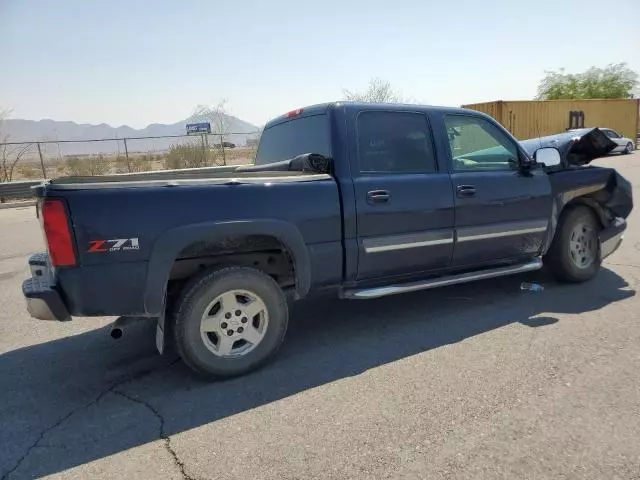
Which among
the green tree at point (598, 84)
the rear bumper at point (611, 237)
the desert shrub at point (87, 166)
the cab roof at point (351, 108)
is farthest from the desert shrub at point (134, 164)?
the green tree at point (598, 84)

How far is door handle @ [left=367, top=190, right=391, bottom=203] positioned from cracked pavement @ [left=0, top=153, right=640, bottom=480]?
1.16m

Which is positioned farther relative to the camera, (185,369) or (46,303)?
(185,369)

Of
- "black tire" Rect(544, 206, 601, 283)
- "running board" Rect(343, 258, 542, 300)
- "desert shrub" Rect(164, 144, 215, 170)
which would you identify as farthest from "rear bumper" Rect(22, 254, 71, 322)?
"desert shrub" Rect(164, 144, 215, 170)

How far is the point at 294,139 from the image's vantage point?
4.15 m

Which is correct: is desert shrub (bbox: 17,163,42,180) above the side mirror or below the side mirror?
above

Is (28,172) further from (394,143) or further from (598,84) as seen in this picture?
(598,84)

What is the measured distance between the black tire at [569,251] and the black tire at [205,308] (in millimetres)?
3242

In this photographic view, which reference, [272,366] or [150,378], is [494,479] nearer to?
[272,366]

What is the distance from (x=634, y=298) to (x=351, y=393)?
3.32 meters

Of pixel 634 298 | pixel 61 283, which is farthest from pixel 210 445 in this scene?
pixel 634 298

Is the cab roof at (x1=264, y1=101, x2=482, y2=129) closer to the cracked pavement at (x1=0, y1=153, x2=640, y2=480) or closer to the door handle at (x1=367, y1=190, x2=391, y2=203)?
the door handle at (x1=367, y1=190, x2=391, y2=203)

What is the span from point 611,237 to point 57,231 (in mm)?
5407

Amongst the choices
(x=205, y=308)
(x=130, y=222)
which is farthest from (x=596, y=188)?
(x=130, y=222)

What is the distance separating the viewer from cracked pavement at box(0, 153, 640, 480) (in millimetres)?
2268
